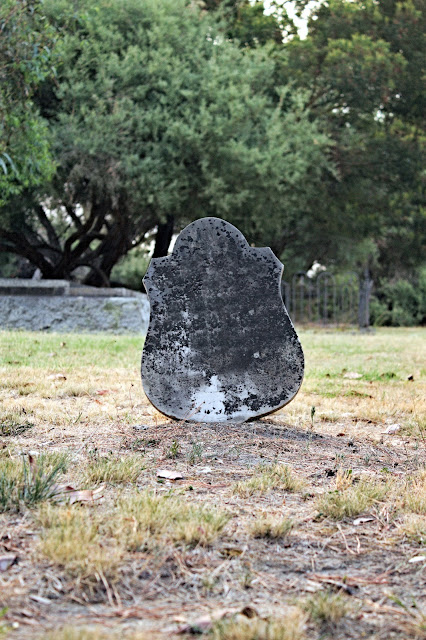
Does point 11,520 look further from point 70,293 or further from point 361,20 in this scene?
point 361,20

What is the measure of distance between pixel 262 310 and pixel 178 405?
81 cm

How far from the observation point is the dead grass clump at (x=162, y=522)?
2.37 metres

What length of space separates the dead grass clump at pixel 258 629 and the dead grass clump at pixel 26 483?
3.65 feet

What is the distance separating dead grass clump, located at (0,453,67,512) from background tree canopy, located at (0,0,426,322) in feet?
24.0

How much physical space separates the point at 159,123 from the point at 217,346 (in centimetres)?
1023

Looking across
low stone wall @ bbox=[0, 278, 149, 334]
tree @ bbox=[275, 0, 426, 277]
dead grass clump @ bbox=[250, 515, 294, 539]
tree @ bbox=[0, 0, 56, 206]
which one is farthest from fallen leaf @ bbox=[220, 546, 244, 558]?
tree @ bbox=[275, 0, 426, 277]

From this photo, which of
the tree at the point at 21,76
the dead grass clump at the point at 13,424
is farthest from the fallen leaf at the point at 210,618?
the tree at the point at 21,76

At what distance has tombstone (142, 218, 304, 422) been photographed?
171 inches

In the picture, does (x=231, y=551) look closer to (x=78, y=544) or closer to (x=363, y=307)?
(x=78, y=544)

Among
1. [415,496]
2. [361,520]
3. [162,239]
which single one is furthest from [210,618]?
[162,239]

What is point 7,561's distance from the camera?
2168mm

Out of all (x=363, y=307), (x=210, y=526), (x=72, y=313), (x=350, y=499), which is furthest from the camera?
(x=363, y=307)

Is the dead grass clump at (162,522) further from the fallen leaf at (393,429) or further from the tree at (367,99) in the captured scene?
the tree at (367,99)

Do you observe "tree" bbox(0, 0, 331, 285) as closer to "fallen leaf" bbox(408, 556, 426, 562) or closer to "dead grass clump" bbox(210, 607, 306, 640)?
"fallen leaf" bbox(408, 556, 426, 562)
